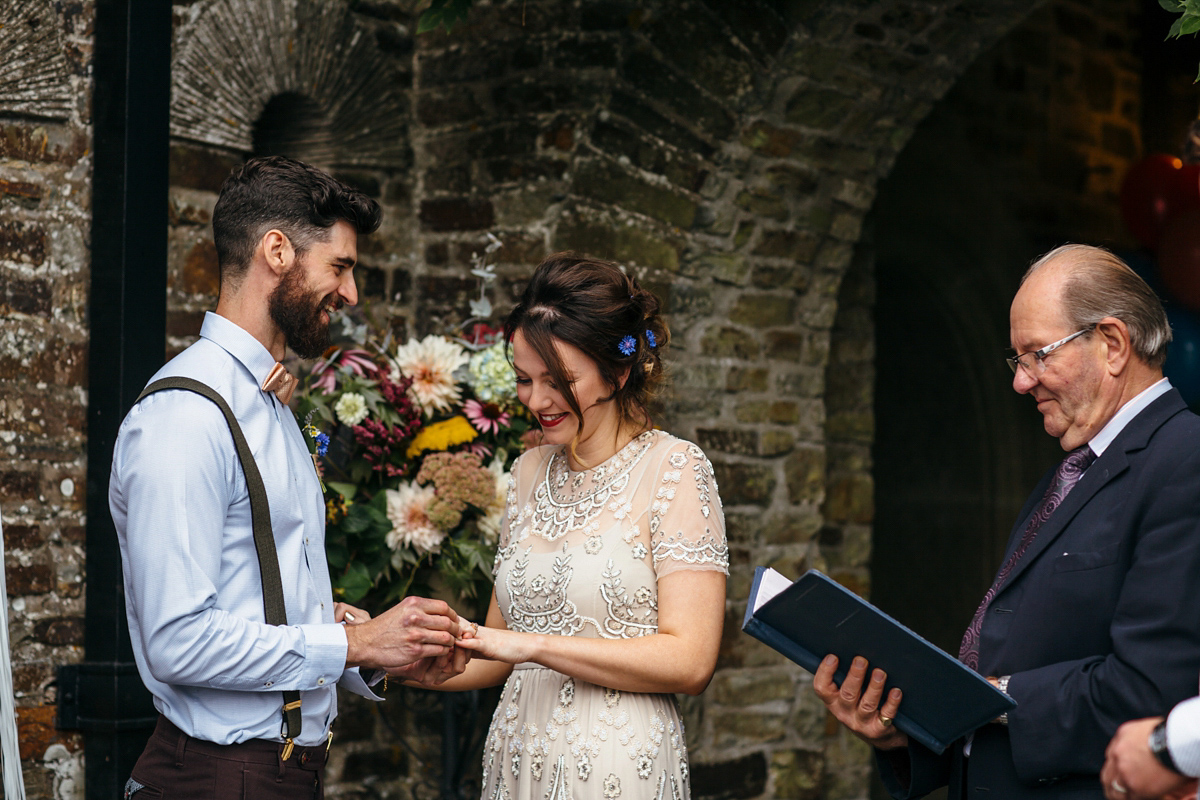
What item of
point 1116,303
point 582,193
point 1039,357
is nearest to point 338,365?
point 582,193

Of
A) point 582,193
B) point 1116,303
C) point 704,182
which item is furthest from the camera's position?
point 704,182

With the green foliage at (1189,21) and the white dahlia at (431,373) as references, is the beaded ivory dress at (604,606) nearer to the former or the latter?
the white dahlia at (431,373)

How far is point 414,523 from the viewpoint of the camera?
310 cm

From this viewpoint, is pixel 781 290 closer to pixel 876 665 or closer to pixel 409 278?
pixel 409 278

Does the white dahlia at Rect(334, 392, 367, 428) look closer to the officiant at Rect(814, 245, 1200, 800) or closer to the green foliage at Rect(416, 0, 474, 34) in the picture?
the green foliage at Rect(416, 0, 474, 34)

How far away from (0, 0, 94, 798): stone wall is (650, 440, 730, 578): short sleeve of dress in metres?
1.75

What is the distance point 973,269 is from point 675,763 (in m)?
4.53

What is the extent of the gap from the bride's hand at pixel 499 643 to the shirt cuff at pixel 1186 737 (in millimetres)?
1079

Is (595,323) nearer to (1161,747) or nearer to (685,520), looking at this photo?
(685,520)

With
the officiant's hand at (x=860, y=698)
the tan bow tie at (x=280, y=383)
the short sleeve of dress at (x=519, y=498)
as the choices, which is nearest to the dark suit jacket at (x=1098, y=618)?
the officiant's hand at (x=860, y=698)

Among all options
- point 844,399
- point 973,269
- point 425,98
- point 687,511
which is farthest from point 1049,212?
point 687,511

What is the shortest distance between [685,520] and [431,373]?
48.9 inches

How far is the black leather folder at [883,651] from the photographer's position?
5.86 feet

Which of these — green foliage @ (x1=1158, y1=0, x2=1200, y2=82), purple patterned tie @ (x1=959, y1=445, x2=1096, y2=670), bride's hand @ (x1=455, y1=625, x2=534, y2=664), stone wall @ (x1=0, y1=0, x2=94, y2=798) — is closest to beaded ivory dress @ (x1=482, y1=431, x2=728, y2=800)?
bride's hand @ (x1=455, y1=625, x2=534, y2=664)
